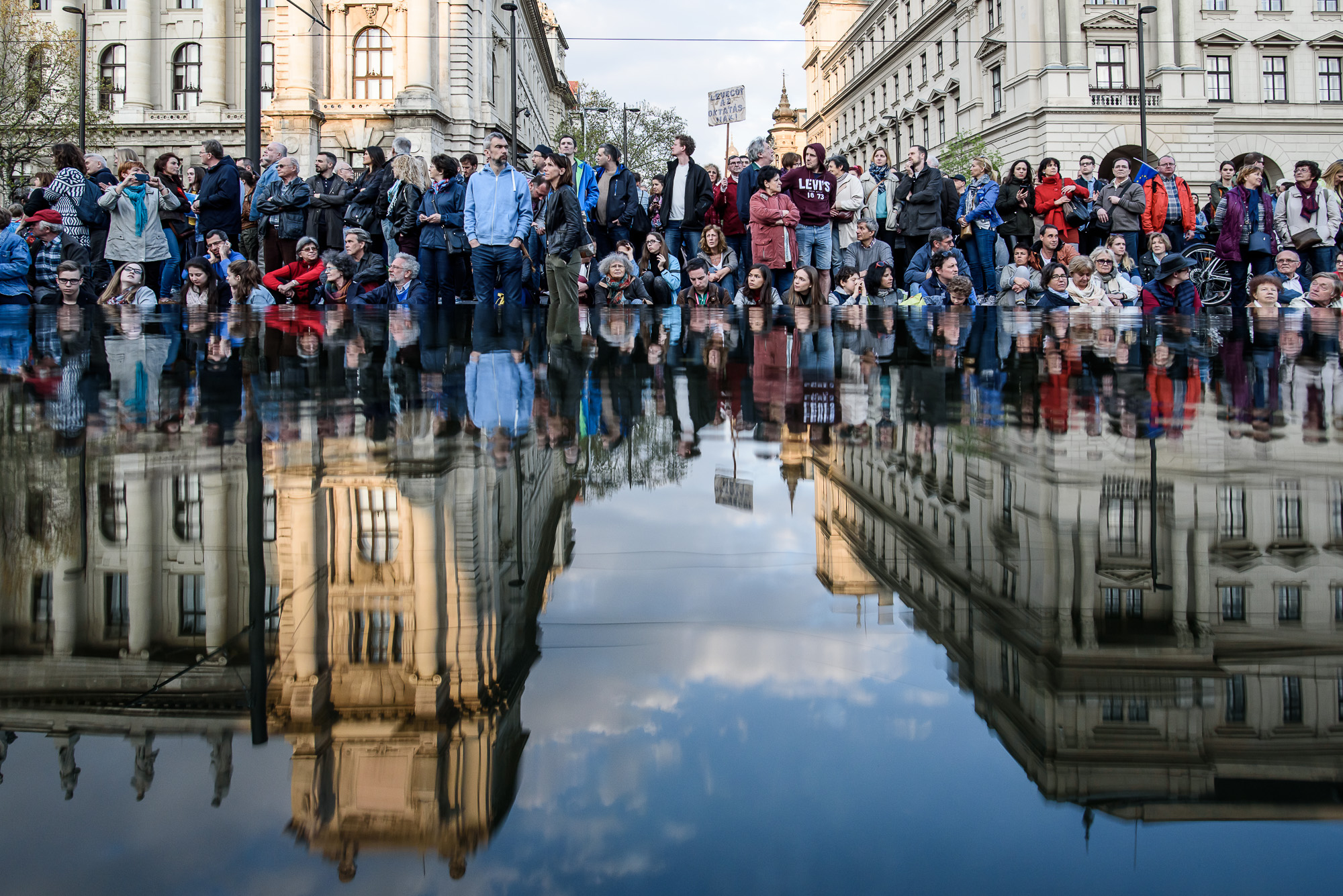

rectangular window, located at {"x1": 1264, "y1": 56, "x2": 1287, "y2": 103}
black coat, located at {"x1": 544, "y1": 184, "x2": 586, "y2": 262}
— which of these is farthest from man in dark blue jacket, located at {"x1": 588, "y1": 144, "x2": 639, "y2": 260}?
rectangular window, located at {"x1": 1264, "y1": 56, "x2": 1287, "y2": 103}

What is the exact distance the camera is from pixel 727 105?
21.0m

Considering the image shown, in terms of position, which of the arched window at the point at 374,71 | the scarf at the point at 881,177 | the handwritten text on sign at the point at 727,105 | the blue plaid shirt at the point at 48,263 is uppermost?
the arched window at the point at 374,71

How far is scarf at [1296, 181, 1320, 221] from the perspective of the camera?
11938 millimetres

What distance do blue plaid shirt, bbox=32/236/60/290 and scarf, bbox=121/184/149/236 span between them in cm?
70

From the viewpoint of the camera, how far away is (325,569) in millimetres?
1923

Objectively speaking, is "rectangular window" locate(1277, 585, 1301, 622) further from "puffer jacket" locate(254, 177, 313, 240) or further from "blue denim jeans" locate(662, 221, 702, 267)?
"puffer jacket" locate(254, 177, 313, 240)

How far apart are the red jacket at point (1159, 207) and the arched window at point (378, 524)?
12266 millimetres

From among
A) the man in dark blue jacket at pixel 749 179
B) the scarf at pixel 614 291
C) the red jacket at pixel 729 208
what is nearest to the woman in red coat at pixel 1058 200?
the man in dark blue jacket at pixel 749 179

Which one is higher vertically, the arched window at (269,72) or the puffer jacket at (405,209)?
the arched window at (269,72)

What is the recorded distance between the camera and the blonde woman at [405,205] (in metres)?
10.8

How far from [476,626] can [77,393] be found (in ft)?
8.77

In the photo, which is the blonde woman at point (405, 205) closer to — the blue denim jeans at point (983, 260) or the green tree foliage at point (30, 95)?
the blue denim jeans at point (983, 260)

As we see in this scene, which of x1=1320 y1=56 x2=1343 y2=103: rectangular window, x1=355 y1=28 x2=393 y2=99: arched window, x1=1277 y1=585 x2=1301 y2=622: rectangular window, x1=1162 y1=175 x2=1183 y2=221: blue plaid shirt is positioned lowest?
x1=1277 y1=585 x2=1301 y2=622: rectangular window

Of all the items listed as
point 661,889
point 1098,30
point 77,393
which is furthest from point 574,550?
point 1098,30
